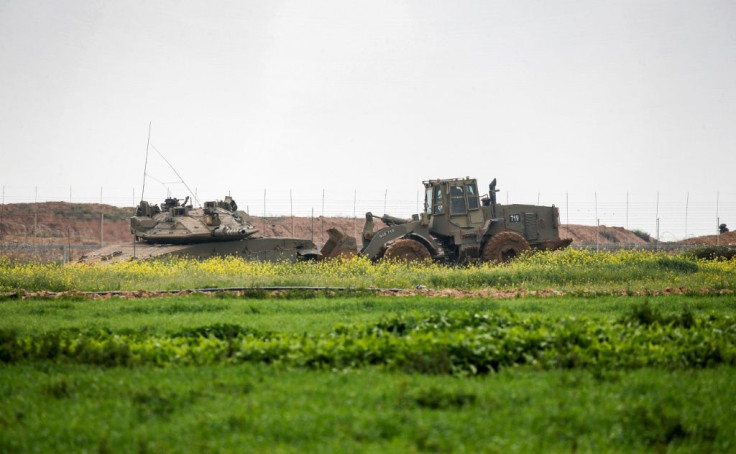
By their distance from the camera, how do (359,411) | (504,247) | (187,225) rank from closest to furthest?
(359,411), (187,225), (504,247)

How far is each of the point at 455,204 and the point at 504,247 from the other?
2653 millimetres

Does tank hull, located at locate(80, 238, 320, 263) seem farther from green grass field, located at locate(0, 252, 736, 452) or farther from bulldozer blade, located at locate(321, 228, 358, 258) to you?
green grass field, located at locate(0, 252, 736, 452)

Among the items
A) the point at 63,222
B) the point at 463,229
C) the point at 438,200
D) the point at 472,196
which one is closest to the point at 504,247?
the point at 463,229

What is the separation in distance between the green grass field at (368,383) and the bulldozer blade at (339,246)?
16.1 metres

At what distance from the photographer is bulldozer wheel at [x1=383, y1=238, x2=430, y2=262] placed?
102 ft

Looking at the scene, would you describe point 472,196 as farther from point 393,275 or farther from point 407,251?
point 393,275

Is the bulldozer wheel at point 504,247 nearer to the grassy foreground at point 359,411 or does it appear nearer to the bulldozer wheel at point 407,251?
the bulldozer wheel at point 407,251

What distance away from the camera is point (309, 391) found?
28.3 ft

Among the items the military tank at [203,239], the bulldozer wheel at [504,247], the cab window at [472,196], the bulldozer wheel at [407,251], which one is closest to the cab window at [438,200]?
the cab window at [472,196]

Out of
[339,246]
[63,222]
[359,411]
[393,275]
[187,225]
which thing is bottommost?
[359,411]

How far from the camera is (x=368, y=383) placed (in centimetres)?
901

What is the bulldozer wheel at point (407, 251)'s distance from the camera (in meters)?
31.2

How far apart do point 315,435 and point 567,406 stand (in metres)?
2.63

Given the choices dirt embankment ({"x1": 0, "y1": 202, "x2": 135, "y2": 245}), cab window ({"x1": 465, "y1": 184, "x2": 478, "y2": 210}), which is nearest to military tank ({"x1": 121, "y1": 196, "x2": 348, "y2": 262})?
cab window ({"x1": 465, "y1": 184, "x2": 478, "y2": 210})
